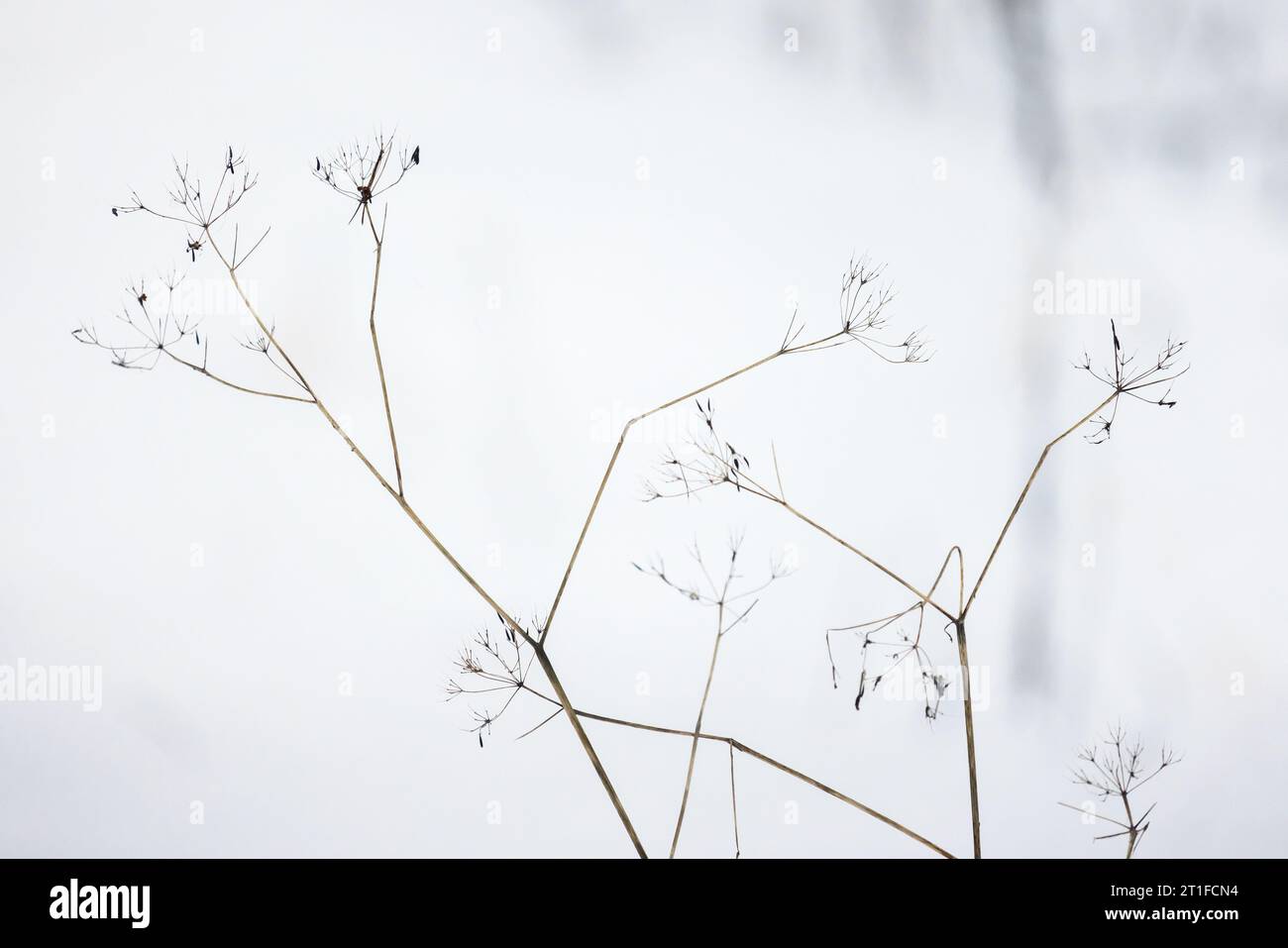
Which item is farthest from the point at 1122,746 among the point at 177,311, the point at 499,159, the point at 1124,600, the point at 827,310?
the point at 177,311

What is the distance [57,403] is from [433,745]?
0.41 m

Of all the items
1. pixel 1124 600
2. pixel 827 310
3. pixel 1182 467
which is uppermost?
pixel 827 310

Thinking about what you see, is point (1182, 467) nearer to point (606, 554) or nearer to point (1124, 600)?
point (1124, 600)

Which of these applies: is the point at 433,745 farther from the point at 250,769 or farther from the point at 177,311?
the point at 177,311

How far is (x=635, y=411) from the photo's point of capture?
0.66 m

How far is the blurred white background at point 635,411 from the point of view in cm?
66

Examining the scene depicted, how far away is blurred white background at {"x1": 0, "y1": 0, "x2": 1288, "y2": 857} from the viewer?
660 millimetres

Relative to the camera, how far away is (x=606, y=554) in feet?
2.20

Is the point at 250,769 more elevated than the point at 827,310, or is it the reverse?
the point at 827,310
